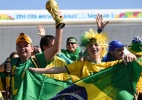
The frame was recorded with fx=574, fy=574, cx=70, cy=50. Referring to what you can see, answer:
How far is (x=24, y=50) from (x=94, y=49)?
0.90m

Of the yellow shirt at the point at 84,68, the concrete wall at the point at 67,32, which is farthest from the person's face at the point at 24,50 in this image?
the concrete wall at the point at 67,32

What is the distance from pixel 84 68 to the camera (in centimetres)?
716

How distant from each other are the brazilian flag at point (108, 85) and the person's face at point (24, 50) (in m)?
0.71

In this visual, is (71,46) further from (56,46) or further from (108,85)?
(108,85)

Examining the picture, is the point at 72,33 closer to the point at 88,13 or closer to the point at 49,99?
the point at 88,13

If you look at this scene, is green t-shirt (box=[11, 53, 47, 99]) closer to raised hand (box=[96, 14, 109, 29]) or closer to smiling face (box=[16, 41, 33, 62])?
smiling face (box=[16, 41, 33, 62])

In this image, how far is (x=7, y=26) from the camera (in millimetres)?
19297

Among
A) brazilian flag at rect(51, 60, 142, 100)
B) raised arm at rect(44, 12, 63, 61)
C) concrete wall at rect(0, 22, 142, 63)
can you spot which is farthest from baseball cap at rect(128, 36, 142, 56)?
concrete wall at rect(0, 22, 142, 63)

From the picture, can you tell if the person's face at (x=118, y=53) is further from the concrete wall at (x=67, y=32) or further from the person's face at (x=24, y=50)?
the concrete wall at (x=67, y=32)

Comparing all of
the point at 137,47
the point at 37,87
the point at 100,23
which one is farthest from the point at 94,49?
the point at 100,23

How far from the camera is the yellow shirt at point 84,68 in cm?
710

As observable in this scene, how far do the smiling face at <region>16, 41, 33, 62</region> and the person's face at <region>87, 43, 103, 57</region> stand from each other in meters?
0.78

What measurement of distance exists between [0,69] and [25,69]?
1.13 m

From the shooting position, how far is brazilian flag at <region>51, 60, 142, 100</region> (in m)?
6.90
